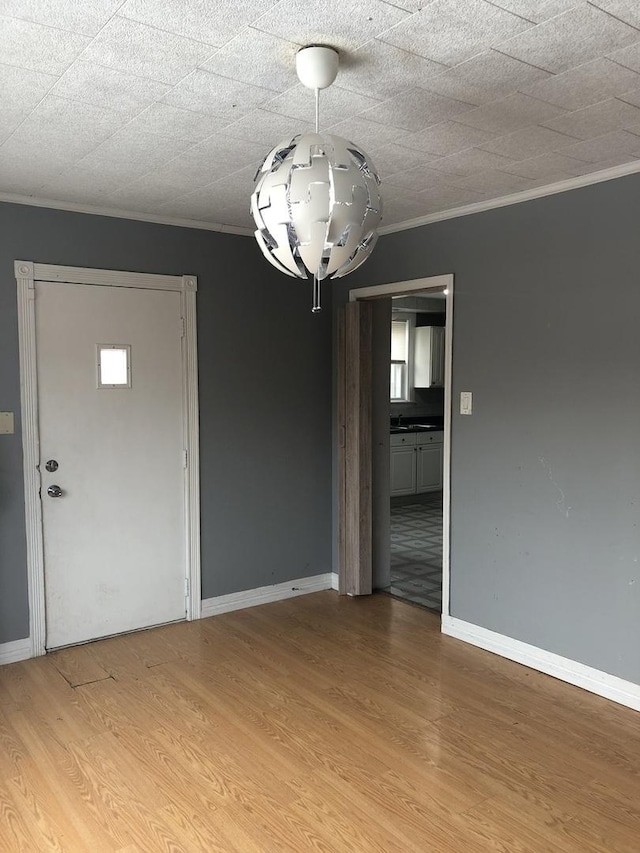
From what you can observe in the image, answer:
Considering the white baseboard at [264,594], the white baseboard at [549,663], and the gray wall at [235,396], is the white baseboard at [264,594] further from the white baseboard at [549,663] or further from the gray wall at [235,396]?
the white baseboard at [549,663]

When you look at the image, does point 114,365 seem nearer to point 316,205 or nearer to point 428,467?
point 316,205

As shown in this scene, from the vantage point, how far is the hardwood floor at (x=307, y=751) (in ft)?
7.58

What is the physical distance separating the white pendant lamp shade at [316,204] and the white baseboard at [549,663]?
2491 millimetres

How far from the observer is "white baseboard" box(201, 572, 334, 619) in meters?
4.37

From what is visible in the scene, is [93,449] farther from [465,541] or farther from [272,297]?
Answer: [465,541]

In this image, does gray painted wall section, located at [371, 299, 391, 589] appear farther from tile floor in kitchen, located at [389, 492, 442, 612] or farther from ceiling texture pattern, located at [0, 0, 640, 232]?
ceiling texture pattern, located at [0, 0, 640, 232]

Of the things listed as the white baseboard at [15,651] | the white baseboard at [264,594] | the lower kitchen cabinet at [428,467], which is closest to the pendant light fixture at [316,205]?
the white baseboard at [15,651]

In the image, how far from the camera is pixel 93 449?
388 cm

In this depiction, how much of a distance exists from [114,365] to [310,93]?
2.15 meters

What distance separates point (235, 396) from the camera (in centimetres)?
440

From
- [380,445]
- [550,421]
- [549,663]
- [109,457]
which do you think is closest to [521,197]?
[550,421]

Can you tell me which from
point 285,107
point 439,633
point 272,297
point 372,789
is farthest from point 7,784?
point 272,297

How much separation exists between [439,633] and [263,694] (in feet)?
4.04

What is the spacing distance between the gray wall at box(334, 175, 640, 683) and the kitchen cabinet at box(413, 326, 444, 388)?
13.4 feet
